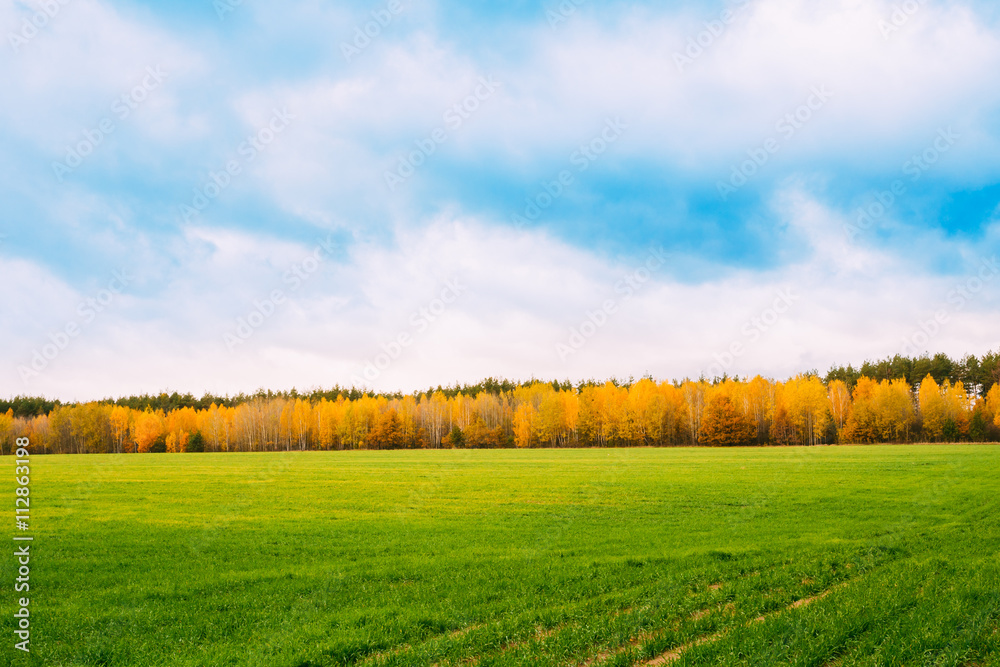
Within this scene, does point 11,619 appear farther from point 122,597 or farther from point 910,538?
point 910,538

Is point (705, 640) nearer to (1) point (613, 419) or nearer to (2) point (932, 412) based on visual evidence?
(1) point (613, 419)

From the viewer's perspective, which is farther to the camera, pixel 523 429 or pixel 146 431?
pixel 146 431

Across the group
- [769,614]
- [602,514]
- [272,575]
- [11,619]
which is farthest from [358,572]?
[602,514]

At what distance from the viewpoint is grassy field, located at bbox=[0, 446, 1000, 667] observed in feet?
29.1

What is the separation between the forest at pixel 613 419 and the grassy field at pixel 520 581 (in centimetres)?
9021

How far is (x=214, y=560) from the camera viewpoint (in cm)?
1595

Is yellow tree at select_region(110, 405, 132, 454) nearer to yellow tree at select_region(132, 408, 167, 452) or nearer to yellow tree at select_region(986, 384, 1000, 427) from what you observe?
yellow tree at select_region(132, 408, 167, 452)

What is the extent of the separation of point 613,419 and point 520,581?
111 m

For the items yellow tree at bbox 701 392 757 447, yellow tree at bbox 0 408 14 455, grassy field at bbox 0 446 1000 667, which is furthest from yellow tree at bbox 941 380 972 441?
yellow tree at bbox 0 408 14 455

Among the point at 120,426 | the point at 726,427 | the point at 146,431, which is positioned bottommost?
the point at 726,427

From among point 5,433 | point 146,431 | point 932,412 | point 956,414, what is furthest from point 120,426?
point 956,414

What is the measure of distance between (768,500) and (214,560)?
76.5 ft

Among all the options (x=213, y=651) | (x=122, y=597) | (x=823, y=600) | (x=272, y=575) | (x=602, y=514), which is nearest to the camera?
(x=213, y=651)

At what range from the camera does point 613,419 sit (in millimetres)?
120938
